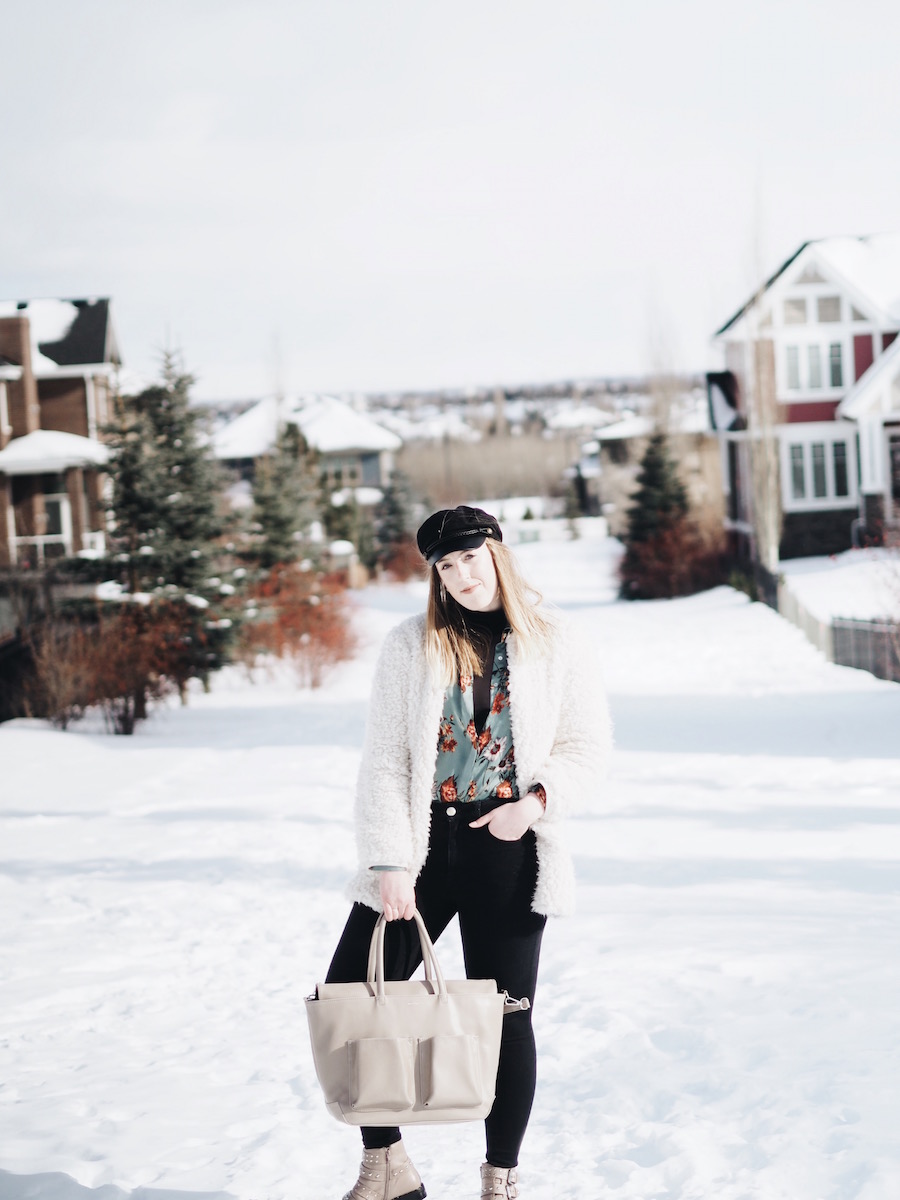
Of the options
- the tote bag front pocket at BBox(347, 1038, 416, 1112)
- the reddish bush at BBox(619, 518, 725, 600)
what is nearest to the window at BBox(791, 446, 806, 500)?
the reddish bush at BBox(619, 518, 725, 600)

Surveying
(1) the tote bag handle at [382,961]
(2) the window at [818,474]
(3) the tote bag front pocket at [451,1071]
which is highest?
(2) the window at [818,474]

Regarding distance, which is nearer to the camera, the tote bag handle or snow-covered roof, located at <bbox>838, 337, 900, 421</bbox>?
the tote bag handle

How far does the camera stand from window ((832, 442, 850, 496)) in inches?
1273

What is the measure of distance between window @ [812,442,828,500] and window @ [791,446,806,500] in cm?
27

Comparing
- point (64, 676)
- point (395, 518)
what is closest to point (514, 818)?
point (64, 676)

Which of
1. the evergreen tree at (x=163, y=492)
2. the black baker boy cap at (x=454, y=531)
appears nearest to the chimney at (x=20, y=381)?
the evergreen tree at (x=163, y=492)

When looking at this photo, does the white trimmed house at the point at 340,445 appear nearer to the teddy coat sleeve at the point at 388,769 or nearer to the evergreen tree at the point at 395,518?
the evergreen tree at the point at 395,518

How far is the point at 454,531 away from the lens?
10.8 feet

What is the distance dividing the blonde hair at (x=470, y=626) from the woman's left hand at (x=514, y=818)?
1.16ft

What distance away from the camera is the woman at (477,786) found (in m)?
3.22

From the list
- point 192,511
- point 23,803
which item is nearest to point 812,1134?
point 23,803

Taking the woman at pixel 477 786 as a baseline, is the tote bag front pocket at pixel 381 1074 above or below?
below

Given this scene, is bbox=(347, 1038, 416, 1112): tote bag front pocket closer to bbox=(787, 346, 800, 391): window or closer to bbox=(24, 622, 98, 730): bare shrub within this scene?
bbox=(24, 622, 98, 730): bare shrub

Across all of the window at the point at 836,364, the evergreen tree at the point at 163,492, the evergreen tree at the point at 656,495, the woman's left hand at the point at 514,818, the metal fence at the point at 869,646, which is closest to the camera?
the woman's left hand at the point at 514,818
